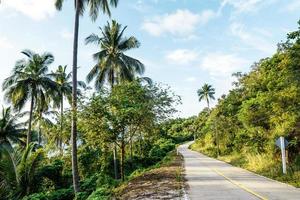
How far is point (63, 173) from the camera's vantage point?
31.3 metres

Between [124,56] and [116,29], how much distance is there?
2901 mm

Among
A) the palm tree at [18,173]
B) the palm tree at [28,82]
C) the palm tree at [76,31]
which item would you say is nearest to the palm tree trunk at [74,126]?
the palm tree at [76,31]

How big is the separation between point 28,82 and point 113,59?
8953mm

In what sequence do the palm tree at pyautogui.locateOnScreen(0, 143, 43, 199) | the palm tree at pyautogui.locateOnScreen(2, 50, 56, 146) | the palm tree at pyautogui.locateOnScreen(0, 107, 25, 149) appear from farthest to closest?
the palm tree at pyautogui.locateOnScreen(0, 107, 25, 149) < the palm tree at pyautogui.locateOnScreen(2, 50, 56, 146) < the palm tree at pyautogui.locateOnScreen(0, 143, 43, 199)

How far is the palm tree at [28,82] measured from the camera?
38.8 m

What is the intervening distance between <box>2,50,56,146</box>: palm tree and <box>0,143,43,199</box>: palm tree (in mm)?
12830

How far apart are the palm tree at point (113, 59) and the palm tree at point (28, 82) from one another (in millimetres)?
4722

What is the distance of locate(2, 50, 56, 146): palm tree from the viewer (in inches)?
1528

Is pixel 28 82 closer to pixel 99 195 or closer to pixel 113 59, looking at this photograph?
pixel 113 59

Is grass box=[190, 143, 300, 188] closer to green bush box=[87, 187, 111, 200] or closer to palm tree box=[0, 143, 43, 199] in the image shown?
green bush box=[87, 187, 111, 200]

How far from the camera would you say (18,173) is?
25.5m

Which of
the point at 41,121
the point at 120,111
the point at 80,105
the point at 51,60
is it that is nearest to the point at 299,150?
the point at 120,111

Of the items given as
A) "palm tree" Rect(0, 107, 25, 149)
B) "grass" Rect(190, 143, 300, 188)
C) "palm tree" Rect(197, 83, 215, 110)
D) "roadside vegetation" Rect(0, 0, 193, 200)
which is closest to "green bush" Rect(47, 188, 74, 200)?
"roadside vegetation" Rect(0, 0, 193, 200)

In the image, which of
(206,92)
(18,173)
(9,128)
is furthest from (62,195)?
(206,92)
